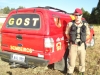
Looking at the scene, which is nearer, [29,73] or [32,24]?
[32,24]

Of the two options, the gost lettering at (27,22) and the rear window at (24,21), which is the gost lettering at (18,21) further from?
the gost lettering at (27,22)

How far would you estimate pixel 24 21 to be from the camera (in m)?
4.50

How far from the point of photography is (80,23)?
4371 mm

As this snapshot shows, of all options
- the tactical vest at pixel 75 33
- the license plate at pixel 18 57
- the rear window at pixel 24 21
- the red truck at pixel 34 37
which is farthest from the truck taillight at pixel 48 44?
the license plate at pixel 18 57

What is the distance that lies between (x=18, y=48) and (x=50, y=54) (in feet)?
3.46

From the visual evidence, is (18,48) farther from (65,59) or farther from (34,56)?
(65,59)

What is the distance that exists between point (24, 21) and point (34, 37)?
0.65 meters

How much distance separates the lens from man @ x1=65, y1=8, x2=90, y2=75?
4.26 m

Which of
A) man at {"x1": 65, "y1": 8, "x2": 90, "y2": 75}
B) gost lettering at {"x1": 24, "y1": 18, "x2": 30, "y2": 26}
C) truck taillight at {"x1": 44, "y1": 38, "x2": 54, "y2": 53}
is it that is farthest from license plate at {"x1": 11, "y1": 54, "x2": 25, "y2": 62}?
Answer: man at {"x1": 65, "y1": 8, "x2": 90, "y2": 75}

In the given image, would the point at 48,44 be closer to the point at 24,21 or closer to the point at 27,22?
the point at 27,22

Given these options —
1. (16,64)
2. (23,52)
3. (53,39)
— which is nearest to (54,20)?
(53,39)

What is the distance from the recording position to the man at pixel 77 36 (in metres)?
4.26

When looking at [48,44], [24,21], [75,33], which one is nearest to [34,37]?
[48,44]

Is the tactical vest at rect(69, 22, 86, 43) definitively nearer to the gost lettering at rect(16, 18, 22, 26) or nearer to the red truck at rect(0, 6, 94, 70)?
the red truck at rect(0, 6, 94, 70)
